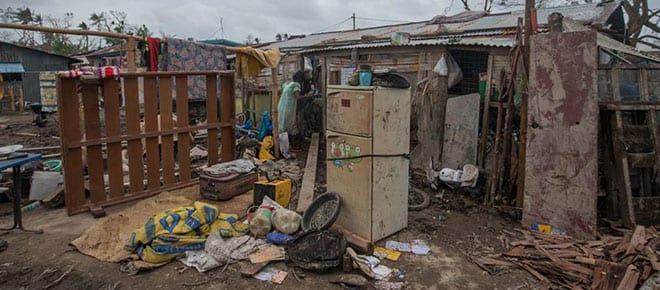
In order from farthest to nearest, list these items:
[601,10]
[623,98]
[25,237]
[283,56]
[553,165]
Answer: [283,56], [601,10], [623,98], [553,165], [25,237]

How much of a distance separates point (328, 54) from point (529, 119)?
5813mm

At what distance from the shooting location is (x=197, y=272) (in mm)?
3590

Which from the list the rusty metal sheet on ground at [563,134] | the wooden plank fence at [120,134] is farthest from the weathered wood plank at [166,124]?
the rusty metal sheet on ground at [563,134]

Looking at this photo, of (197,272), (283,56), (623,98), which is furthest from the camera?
(283,56)

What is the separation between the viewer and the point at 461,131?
6703mm

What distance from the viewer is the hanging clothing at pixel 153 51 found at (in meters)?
6.29

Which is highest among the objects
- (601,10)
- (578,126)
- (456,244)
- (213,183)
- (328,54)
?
(601,10)

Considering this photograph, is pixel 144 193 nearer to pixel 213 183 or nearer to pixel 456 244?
pixel 213 183

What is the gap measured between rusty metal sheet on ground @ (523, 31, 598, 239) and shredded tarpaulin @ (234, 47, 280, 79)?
4.45 metres

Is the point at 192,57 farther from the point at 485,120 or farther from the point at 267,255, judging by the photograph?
the point at 485,120

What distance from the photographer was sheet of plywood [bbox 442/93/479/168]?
653 centimetres

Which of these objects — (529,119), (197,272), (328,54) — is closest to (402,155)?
(529,119)

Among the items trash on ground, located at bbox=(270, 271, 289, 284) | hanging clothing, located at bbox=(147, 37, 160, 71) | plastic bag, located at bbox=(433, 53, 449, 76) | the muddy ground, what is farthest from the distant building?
trash on ground, located at bbox=(270, 271, 289, 284)

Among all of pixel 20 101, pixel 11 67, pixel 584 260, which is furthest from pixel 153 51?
pixel 11 67
